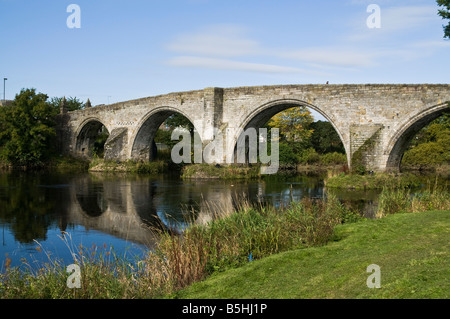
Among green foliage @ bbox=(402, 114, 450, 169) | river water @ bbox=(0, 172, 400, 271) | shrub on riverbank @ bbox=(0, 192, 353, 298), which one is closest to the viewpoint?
shrub on riverbank @ bbox=(0, 192, 353, 298)

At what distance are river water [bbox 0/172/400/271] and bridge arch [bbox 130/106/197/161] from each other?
7.93 metres

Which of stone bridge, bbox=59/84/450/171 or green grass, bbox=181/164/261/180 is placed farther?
green grass, bbox=181/164/261/180

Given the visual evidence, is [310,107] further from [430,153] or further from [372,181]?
[430,153]

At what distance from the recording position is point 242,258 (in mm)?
6941

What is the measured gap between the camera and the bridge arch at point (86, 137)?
38281 mm

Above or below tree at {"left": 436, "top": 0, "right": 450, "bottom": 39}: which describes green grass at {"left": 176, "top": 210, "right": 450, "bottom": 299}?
below

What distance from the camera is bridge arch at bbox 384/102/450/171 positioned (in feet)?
63.3

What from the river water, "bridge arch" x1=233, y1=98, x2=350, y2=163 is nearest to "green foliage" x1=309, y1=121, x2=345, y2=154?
"bridge arch" x1=233, y1=98, x2=350, y2=163

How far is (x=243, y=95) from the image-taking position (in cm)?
2552

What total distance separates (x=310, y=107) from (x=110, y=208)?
12.9 m

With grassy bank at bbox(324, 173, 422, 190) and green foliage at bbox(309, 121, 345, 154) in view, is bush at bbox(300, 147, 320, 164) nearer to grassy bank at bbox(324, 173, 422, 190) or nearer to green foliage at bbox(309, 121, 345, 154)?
green foliage at bbox(309, 121, 345, 154)
